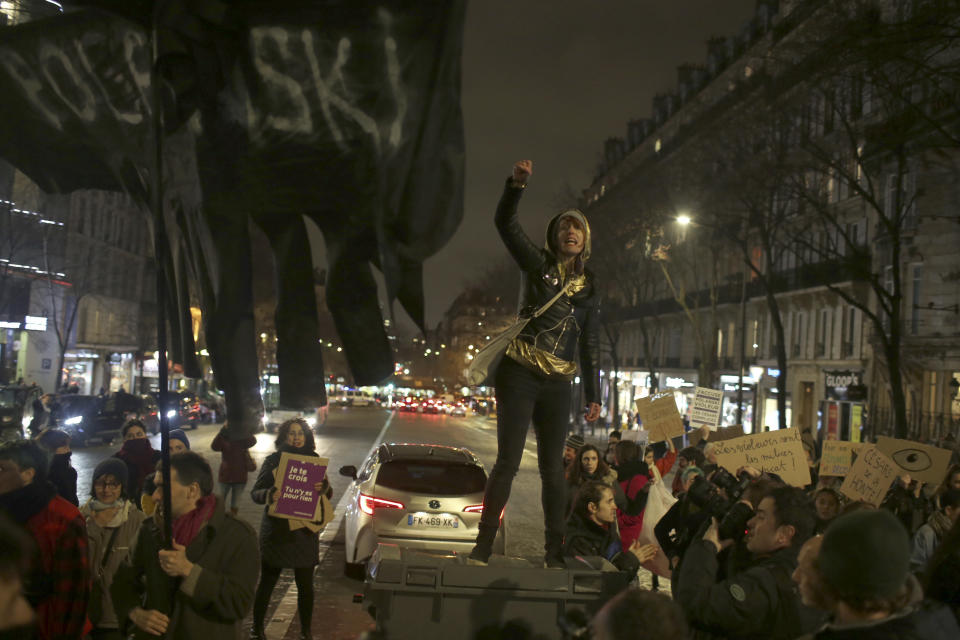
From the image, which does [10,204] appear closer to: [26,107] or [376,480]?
[26,107]

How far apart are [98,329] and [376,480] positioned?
154 ft

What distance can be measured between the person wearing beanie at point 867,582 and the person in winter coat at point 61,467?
6063 millimetres

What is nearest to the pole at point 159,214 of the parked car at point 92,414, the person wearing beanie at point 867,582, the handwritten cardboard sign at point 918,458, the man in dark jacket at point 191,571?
the man in dark jacket at point 191,571

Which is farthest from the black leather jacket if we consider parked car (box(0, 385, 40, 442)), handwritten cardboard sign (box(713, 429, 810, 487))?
parked car (box(0, 385, 40, 442))

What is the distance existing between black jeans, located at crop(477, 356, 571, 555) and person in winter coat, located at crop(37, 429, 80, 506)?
3867mm

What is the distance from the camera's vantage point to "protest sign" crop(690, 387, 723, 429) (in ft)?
40.3

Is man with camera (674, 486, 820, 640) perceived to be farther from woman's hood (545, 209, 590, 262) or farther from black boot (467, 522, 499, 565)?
woman's hood (545, 209, 590, 262)

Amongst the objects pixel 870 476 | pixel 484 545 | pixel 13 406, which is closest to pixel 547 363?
pixel 484 545

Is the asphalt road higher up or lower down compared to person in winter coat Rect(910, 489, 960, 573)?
lower down

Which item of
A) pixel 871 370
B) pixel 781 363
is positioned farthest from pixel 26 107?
pixel 871 370

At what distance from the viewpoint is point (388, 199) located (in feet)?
7.29

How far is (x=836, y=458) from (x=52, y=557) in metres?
9.84

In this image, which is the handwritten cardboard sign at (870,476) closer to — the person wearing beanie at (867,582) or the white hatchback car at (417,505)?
the white hatchback car at (417,505)

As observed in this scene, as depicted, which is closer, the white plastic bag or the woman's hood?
the woman's hood
